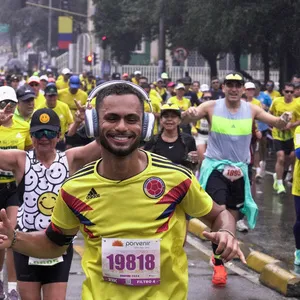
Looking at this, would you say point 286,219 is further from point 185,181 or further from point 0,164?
point 185,181

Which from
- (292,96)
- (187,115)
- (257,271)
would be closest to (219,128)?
(187,115)

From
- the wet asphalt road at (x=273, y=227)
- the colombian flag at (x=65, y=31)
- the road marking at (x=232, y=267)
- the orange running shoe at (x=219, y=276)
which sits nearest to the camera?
the orange running shoe at (x=219, y=276)

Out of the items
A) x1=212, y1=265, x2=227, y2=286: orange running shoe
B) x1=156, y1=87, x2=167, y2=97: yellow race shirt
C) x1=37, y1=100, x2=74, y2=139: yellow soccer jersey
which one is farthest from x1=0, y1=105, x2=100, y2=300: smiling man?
x1=156, y1=87, x2=167, y2=97: yellow race shirt

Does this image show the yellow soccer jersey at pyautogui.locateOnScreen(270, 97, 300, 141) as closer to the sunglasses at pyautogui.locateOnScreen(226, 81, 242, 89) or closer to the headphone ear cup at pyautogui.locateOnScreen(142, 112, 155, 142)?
the sunglasses at pyautogui.locateOnScreen(226, 81, 242, 89)

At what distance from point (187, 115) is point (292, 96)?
8.70 meters

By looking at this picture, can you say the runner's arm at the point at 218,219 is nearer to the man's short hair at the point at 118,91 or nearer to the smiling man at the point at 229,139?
the man's short hair at the point at 118,91

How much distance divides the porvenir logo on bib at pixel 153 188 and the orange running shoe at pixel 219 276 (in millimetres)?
4904

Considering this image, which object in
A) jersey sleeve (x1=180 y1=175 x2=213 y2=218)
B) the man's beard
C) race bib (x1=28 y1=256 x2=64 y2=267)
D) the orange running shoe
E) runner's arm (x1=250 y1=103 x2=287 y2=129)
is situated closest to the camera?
the man's beard

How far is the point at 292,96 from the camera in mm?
17938

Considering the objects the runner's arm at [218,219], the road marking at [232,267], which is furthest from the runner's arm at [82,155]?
the road marking at [232,267]

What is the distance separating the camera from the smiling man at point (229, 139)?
9391 millimetres

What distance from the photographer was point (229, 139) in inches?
374

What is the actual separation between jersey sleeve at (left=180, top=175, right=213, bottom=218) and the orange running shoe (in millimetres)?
4725

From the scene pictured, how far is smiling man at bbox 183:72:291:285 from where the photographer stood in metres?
9.39
